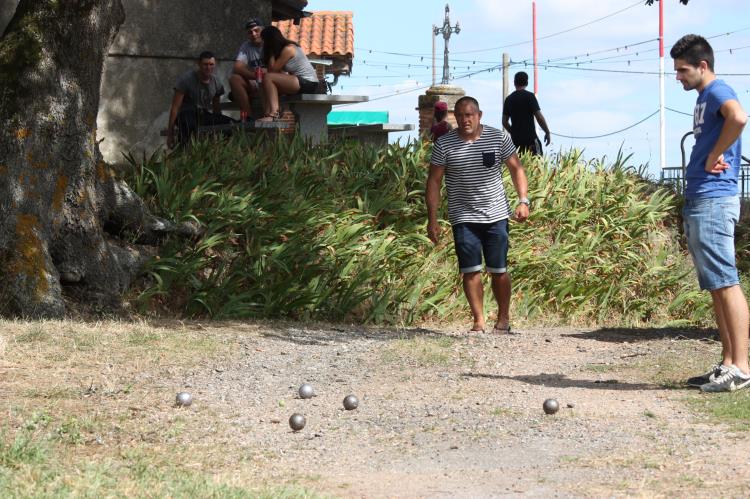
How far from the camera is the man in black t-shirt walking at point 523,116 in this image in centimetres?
1463

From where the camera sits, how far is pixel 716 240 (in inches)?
267

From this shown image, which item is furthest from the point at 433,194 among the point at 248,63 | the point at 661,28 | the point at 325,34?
the point at 661,28

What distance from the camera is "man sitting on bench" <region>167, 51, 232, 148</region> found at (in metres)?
13.4

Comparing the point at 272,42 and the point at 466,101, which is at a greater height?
the point at 272,42

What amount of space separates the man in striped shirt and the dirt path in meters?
0.69

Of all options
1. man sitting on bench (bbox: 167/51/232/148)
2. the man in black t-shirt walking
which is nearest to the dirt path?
man sitting on bench (bbox: 167/51/232/148)

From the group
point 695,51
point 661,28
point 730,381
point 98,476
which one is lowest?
point 98,476

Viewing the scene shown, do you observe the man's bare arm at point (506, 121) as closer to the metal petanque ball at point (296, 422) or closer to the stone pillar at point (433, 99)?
the stone pillar at point (433, 99)

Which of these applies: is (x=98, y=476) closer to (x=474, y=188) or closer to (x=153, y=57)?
(x=474, y=188)

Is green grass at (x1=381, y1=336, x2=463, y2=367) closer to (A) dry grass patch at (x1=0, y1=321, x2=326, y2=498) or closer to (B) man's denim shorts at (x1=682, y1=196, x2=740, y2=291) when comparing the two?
(A) dry grass patch at (x1=0, y1=321, x2=326, y2=498)

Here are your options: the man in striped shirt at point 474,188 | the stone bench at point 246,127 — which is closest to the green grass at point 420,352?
the man in striped shirt at point 474,188

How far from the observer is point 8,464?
17.1 feet

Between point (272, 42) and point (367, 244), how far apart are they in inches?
121

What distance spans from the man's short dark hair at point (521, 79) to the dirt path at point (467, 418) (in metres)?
5.99
